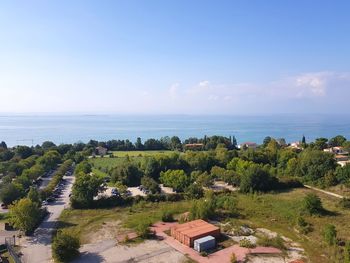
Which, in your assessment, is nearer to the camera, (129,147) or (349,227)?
(349,227)

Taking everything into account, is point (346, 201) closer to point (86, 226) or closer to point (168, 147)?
point (86, 226)

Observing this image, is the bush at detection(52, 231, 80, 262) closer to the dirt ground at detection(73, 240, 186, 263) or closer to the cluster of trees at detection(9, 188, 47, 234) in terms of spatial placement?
the dirt ground at detection(73, 240, 186, 263)

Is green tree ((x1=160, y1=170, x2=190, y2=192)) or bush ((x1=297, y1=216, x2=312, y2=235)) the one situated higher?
green tree ((x1=160, y1=170, x2=190, y2=192))

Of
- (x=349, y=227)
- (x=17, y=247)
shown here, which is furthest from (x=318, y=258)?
(x=17, y=247)

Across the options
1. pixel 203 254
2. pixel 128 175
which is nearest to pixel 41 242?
pixel 203 254

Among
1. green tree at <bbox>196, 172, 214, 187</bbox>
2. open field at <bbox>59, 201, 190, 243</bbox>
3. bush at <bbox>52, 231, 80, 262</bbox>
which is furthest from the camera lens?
green tree at <bbox>196, 172, 214, 187</bbox>

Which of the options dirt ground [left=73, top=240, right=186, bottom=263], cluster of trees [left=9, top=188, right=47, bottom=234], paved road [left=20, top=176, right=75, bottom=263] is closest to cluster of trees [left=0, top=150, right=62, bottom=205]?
paved road [left=20, top=176, right=75, bottom=263]

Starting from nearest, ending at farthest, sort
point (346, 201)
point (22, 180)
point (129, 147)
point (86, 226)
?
point (86, 226), point (346, 201), point (22, 180), point (129, 147)

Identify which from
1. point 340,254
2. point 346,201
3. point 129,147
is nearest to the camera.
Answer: point 340,254
